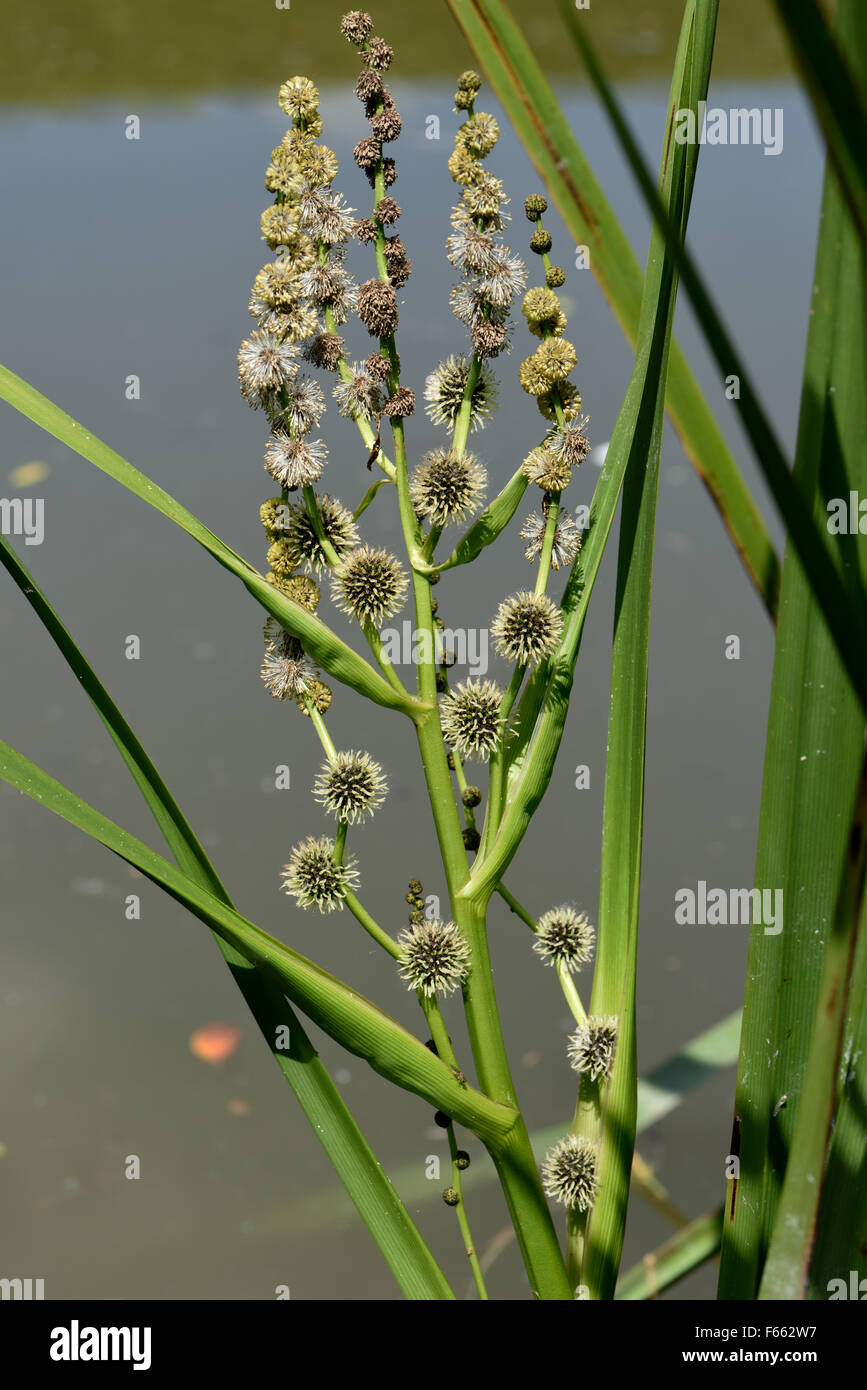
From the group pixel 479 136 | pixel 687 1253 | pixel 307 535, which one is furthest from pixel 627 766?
pixel 687 1253

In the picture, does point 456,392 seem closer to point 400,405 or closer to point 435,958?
point 400,405

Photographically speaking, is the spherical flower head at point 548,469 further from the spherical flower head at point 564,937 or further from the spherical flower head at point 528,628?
the spherical flower head at point 564,937

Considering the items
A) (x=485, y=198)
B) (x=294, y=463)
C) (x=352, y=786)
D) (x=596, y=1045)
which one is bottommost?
(x=596, y=1045)

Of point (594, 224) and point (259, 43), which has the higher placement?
point (259, 43)

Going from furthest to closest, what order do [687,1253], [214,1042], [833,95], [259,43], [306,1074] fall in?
[259,43] → [214,1042] → [687,1253] → [306,1074] → [833,95]

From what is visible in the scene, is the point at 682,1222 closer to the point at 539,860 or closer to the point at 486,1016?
the point at 539,860

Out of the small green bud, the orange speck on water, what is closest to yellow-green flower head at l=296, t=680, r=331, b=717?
the small green bud

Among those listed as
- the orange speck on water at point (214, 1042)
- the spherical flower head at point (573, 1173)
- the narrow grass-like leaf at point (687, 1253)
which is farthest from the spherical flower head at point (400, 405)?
the orange speck on water at point (214, 1042)

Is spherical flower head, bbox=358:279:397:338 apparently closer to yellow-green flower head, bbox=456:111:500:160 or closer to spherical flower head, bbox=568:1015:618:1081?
yellow-green flower head, bbox=456:111:500:160
